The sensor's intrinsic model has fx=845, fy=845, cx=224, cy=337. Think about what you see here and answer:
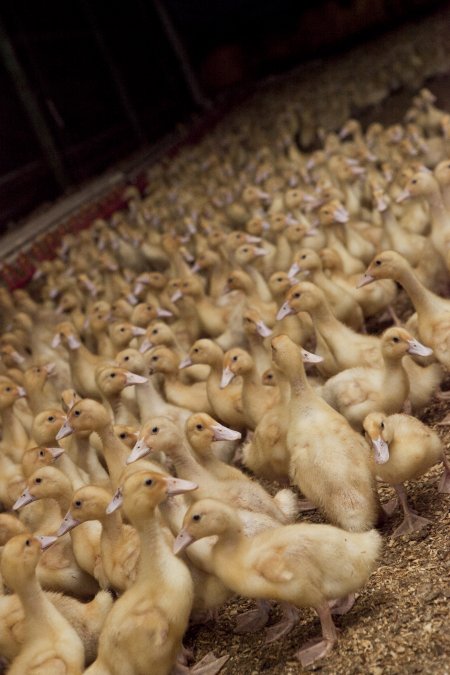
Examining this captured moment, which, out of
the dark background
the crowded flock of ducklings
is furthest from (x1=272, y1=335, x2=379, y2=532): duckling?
the dark background

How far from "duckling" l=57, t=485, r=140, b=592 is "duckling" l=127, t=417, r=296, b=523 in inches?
9.4

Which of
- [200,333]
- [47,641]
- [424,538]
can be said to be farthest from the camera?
[200,333]

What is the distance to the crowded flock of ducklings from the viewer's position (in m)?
2.78

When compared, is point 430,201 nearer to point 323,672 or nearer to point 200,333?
point 200,333

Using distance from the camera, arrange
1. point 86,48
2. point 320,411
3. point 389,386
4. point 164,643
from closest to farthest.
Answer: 1. point 164,643
2. point 320,411
3. point 389,386
4. point 86,48

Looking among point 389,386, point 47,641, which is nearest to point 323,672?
point 47,641

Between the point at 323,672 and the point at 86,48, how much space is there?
43.5 feet

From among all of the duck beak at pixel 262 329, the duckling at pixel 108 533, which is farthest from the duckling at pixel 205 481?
the duck beak at pixel 262 329

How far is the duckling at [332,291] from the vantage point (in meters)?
4.77

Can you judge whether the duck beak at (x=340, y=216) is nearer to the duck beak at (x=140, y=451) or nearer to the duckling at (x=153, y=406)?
the duckling at (x=153, y=406)

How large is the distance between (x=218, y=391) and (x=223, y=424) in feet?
0.72

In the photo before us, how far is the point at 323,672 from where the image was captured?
2691 millimetres

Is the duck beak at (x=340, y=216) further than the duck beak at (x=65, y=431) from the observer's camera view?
Yes

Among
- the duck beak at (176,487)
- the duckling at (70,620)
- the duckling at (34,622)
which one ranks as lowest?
the duckling at (70,620)
